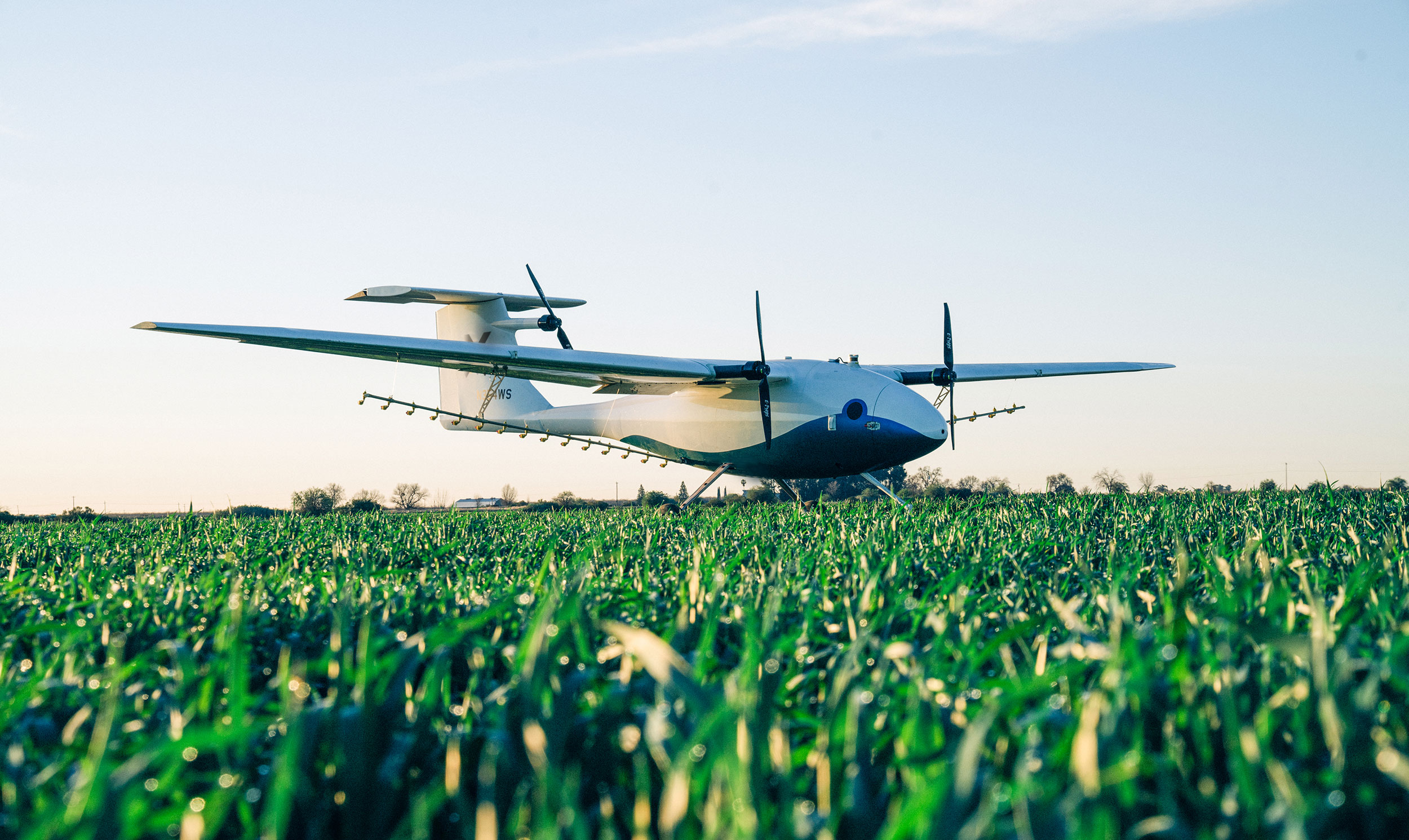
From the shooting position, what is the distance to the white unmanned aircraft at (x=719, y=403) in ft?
61.4

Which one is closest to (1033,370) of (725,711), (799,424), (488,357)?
(799,424)

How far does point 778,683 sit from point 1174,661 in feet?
2.65

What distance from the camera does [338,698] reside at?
168 centimetres

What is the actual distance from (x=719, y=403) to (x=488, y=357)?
5.73 metres

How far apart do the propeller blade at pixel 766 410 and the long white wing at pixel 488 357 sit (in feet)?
3.49

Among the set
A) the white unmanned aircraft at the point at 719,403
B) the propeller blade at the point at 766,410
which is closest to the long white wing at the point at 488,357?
the white unmanned aircraft at the point at 719,403

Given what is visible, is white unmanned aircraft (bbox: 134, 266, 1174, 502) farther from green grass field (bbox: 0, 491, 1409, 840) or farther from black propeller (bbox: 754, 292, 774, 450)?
green grass field (bbox: 0, 491, 1409, 840)

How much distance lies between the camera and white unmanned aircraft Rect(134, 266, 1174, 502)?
18719 millimetres

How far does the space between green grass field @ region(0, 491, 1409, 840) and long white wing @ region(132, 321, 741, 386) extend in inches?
555

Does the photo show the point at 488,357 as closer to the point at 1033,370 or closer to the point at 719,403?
the point at 719,403

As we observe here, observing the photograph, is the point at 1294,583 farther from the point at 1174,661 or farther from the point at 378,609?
the point at 378,609

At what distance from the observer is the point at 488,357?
18.5 meters

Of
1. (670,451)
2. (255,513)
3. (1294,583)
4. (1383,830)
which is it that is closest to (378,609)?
(1383,830)

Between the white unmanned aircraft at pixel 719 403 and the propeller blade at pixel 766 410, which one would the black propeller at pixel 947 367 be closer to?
the white unmanned aircraft at pixel 719 403
